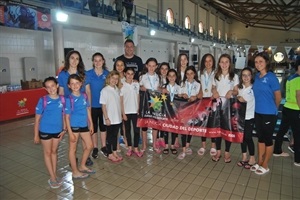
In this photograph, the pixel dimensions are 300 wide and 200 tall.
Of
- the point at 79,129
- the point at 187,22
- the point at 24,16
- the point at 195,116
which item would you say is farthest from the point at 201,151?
the point at 187,22

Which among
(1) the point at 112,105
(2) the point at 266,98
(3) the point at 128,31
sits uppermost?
(3) the point at 128,31

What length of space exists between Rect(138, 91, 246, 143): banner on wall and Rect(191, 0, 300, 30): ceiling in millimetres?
21910

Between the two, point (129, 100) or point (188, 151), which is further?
point (188, 151)

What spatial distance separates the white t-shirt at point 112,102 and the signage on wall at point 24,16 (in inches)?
183

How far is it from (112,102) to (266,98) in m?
2.33

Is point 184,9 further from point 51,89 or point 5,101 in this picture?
point 51,89

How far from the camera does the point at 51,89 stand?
308cm

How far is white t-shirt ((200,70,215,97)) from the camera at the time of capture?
416cm

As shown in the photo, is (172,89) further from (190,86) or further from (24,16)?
(24,16)

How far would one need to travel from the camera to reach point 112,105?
3.89 metres

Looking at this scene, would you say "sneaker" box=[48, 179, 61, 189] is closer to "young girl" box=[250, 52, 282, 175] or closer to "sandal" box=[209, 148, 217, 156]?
"sandal" box=[209, 148, 217, 156]

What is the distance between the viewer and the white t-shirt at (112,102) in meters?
3.81

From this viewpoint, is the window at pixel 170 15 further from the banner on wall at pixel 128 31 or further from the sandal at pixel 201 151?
the sandal at pixel 201 151

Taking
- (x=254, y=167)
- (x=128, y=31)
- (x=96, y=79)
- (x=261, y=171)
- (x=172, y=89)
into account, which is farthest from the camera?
(x=128, y=31)
